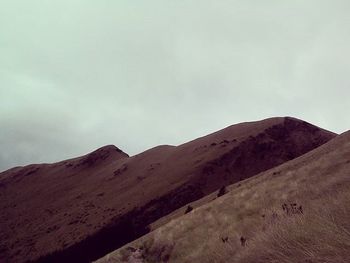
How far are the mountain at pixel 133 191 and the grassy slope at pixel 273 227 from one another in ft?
96.2

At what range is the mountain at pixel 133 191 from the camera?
2090 inches

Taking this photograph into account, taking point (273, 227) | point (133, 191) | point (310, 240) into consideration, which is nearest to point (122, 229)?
point (133, 191)

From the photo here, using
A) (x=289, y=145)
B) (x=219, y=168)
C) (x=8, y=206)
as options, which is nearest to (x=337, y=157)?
(x=219, y=168)

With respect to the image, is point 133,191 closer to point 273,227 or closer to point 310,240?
point 273,227

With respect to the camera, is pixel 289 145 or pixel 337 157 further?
pixel 289 145

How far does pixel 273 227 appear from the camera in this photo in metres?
5.94

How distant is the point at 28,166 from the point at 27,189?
13329 mm

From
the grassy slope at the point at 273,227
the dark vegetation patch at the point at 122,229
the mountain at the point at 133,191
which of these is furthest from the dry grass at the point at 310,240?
the dark vegetation patch at the point at 122,229

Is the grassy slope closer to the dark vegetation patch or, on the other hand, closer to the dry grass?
the dry grass

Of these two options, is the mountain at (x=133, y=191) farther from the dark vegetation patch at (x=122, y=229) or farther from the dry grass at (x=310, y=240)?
the dry grass at (x=310, y=240)

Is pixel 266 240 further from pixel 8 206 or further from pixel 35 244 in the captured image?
pixel 8 206

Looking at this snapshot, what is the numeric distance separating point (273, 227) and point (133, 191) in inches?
2189

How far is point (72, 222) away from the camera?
195 feet

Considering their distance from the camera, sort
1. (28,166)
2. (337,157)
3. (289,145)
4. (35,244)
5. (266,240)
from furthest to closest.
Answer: (28,166) < (289,145) < (35,244) < (337,157) < (266,240)
